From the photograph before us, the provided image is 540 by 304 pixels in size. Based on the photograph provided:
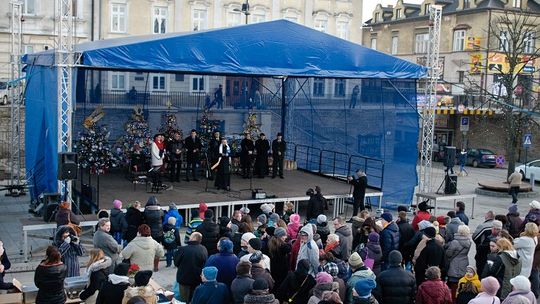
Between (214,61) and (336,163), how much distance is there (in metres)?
7.39

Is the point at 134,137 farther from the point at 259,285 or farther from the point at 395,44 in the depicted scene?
the point at 395,44

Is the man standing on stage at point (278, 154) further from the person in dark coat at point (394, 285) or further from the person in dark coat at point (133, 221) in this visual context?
the person in dark coat at point (394, 285)

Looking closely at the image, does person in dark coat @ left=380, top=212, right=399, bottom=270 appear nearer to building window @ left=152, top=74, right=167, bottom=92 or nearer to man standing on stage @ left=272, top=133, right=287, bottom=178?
man standing on stage @ left=272, top=133, right=287, bottom=178

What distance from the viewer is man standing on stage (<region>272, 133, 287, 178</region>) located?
19266mm

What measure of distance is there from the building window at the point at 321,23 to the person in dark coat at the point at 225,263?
1319 inches

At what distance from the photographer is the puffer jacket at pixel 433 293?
24.6ft

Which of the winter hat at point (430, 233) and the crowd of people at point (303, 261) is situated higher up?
the winter hat at point (430, 233)

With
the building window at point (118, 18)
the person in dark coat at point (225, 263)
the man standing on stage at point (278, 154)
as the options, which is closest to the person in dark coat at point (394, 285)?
the person in dark coat at point (225, 263)

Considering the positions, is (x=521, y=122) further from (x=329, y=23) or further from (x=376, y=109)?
(x=329, y=23)

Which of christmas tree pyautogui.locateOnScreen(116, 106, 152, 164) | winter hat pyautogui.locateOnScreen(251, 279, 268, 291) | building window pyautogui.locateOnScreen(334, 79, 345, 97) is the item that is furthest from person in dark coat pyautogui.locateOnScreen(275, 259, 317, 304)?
→ building window pyautogui.locateOnScreen(334, 79, 345, 97)

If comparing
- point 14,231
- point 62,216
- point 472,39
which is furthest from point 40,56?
point 472,39

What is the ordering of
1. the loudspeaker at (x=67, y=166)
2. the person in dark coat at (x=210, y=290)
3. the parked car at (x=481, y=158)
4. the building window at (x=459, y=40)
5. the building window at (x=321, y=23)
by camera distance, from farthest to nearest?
the building window at (x=459, y=40) → the building window at (x=321, y=23) → the parked car at (x=481, y=158) → the loudspeaker at (x=67, y=166) → the person in dark coat at (x=210, y=290)

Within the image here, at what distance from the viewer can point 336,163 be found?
68.5ft

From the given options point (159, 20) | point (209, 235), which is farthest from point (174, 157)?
point (159, 20)
